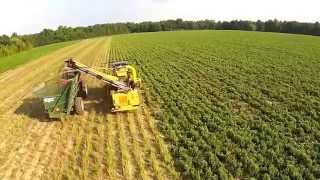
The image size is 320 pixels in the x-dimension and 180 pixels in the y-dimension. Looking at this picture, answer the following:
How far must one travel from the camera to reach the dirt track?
1088cm

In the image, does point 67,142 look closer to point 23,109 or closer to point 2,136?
point 2,136

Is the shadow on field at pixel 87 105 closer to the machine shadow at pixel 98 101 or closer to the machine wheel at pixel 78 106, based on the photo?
the machine shadow at pixel 98 101

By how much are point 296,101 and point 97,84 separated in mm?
10148

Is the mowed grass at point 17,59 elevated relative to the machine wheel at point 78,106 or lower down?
lower down

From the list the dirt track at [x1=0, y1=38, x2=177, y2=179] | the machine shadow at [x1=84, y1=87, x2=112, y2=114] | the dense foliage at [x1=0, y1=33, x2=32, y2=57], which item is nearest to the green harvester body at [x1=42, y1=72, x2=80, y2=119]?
the dirt track at [x1=0, y1=38, x2=177, y2=179]

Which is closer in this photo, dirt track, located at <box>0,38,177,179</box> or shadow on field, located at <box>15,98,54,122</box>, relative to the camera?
dirt track, located at <box>0,38,177,179</box>

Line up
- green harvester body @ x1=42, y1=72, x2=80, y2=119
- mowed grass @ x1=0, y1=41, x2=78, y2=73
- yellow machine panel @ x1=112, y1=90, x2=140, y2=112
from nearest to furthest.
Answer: green harvester body @ x1=42, y1=72, x2=80, y2=119
yellow machine panel @ x1=112, y1=90, x2=140, y2=112
mowed grass @ x1=0, y1=41, x2=78, y2=73

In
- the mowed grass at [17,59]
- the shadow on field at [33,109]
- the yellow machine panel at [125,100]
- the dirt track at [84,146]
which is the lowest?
the mowed grass at [17,59]

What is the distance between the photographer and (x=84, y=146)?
41.8ft

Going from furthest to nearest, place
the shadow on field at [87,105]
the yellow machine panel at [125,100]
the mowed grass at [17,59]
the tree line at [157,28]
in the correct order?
the tree line at [157,28]
the mowed grass at [17,59]
the shadow on field at [87,105]
the yellow machine panel at [125,100]

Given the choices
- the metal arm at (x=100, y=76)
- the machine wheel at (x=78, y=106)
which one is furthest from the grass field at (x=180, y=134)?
the metal arm at (x=100, y=76)

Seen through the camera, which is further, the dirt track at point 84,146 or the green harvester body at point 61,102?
the green harvester body at point 61,102

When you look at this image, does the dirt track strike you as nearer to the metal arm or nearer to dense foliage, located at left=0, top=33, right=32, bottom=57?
the metal arm

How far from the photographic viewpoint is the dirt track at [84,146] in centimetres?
1088
